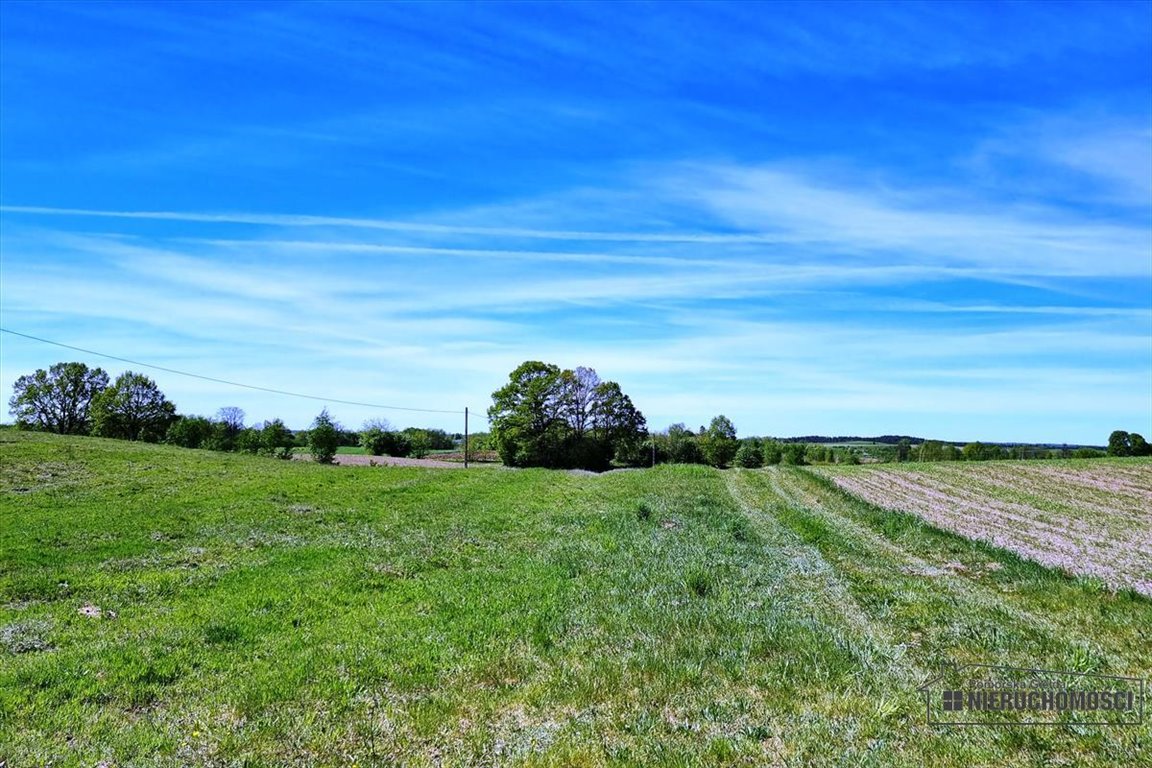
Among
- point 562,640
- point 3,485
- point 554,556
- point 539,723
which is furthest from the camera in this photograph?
point 3,485

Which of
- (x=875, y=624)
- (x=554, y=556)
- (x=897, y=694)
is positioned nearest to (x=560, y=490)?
(x=554, y=556)

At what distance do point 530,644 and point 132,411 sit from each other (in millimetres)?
102438

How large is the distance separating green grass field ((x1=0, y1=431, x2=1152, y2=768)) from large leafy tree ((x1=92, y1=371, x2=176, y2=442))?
79.6 meters

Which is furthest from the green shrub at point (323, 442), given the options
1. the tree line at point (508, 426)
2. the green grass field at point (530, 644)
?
the green grass field at point (530, 644)

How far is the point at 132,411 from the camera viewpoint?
92312 millimetres

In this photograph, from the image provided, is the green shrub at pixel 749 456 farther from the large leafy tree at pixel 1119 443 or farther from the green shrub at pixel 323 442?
the green shrub at pixel 323 442

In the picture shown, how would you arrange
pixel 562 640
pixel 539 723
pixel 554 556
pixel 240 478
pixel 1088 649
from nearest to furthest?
pixel 539 723, pixel 1088 649, pixel 562 640, pixel 554 556, pixel 240 478

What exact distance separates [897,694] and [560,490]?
34.5 metres

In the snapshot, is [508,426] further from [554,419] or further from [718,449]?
[718,449]

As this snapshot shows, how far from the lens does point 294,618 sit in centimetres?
1264

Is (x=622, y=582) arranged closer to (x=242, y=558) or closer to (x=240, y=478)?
(x=242, y=558)

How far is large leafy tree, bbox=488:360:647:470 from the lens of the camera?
9500 cm

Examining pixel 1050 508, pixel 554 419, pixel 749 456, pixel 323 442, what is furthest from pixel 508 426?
pixel 1050 508

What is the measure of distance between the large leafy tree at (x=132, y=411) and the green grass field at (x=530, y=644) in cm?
7963
